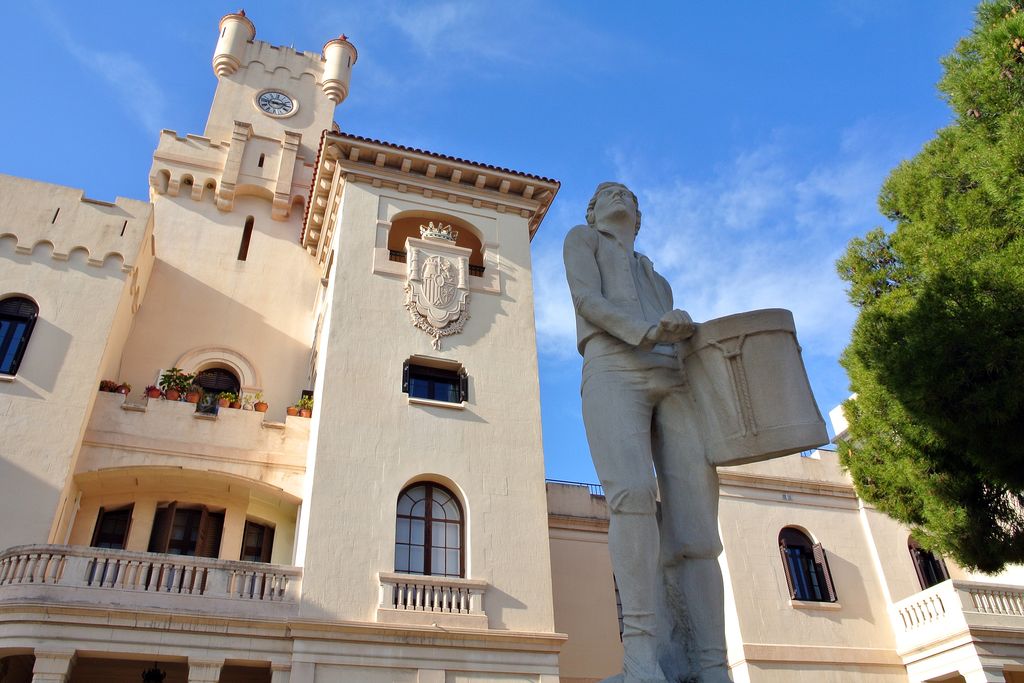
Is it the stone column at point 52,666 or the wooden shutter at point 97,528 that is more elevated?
the wooden shutter at point 97,528

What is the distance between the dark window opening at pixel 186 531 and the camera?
1698cm

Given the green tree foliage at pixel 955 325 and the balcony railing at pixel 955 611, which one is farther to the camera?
the balcony railing at pixel 955 611

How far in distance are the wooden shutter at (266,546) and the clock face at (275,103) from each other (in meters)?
14.5

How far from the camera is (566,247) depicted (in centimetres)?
659

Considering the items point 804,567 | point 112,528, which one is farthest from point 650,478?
point 804,567

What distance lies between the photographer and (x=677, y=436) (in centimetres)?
583

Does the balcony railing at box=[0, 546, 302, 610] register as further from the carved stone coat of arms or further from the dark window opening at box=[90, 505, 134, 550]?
the carved stone coat of arms

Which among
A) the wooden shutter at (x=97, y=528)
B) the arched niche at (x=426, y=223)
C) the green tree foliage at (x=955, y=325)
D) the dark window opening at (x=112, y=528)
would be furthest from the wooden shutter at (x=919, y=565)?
the wooden shutter at (x=97, y=528)

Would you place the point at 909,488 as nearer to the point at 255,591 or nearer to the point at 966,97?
the point at 966,97

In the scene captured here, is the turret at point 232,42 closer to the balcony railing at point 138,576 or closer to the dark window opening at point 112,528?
the dark window opening at point 112,528

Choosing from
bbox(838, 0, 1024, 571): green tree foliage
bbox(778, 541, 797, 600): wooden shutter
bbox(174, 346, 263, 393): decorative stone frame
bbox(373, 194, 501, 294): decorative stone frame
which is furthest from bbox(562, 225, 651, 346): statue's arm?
bbox(778, 541, 797, 600): wooden shutter

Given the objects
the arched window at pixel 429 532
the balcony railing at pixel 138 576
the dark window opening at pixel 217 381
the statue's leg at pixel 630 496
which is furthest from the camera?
the dark window opening at pixel 217 381

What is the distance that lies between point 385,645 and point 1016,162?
1183 centimetres

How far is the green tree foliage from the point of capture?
928 centimetres
